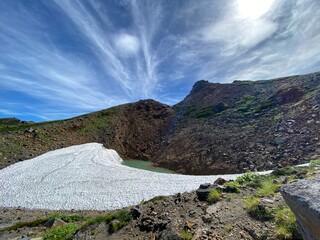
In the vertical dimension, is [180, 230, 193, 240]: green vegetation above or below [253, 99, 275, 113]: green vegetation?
below

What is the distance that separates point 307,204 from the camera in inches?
169

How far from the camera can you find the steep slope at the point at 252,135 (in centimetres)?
2820

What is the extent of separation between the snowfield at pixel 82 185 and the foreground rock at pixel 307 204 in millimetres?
14830

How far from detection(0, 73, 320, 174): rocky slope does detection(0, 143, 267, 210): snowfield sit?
882cm

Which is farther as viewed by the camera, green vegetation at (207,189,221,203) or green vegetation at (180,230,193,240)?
green vegetation at (207,189,221,203)

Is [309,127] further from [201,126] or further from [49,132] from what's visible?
[49,132]

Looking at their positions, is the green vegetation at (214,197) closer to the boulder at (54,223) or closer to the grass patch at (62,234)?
the grass patch at (62,234)

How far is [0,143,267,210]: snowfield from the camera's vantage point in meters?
19.8

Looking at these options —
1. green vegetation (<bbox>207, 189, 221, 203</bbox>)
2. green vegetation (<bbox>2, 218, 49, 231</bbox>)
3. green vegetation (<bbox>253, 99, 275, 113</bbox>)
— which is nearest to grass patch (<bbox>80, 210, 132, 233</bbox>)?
green vegetation (<bbox>207, 189, 221, 203</bbox>)

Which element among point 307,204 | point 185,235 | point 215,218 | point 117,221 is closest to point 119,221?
point 117,221

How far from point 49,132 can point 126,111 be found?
2547cm

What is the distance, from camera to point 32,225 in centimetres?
1532

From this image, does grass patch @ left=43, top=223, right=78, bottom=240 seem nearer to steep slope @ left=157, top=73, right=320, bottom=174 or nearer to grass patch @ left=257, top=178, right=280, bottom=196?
grass patch @ left=257, top=178, right=280, bottom=196

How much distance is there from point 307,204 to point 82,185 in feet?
75.1
